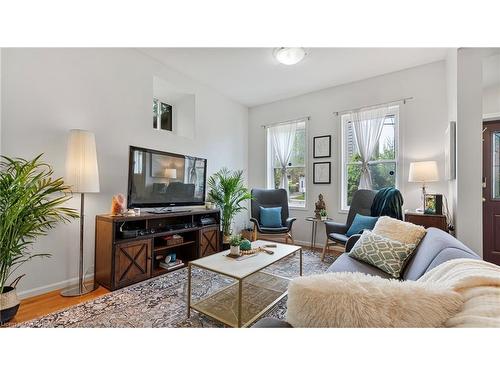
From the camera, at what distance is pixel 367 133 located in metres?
3.51

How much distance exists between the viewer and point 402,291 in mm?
701

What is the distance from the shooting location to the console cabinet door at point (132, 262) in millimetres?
2234

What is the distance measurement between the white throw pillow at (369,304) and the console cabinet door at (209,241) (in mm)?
2569

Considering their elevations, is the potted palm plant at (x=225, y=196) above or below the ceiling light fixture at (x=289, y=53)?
below

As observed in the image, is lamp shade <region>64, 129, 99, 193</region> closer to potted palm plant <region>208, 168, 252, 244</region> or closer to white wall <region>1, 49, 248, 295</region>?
white wall <region>1, 49, 248, 295</region>

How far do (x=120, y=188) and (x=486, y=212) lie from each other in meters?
4.98

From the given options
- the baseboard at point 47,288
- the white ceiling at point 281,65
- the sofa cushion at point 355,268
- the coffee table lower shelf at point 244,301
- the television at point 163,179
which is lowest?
the baseboard at point 47,288

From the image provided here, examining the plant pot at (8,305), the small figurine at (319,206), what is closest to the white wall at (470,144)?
the small figurine at (319,206)

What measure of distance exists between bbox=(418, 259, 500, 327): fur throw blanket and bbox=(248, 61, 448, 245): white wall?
277 centimetres

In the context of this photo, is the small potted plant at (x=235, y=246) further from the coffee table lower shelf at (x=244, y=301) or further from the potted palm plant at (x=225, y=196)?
the potted palm plant at (x=225, y=196)

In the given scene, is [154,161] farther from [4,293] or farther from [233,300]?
[233,300]

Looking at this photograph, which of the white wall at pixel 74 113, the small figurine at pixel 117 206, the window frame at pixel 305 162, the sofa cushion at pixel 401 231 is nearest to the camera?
the sofa cushion at pixel 401 231

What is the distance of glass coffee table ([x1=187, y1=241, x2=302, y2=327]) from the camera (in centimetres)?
160
